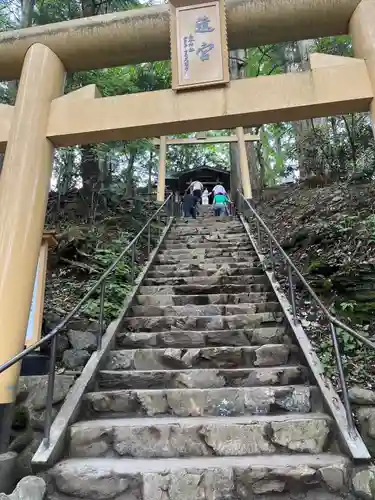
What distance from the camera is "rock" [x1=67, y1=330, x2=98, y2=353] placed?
3.90 meters

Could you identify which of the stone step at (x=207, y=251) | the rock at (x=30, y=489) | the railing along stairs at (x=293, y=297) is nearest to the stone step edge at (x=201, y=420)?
the railing along stairs at (x=293, y=297)

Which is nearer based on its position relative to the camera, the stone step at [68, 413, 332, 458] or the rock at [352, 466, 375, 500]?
the rock at [352, 466, 375, 500]

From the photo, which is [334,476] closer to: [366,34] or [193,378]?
[193,378]

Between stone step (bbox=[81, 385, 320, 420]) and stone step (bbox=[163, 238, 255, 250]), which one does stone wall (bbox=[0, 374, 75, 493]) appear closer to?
stone step (bbox=[81, 385, 320, 420])

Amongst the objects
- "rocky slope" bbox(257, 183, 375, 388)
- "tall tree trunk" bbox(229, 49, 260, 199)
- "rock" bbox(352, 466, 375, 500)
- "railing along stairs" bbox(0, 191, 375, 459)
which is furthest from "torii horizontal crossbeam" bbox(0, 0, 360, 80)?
"tall tree trunk" bbox(229, 49, 260, 199)

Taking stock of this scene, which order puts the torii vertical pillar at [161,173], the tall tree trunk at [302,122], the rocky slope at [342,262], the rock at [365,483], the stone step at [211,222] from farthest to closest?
the torii vertical pillar at [161,173] < the tall tree trunk at [302,122] < the stone step at [211,222] < the rocky slope at [342,262] < the rock at [365,483]

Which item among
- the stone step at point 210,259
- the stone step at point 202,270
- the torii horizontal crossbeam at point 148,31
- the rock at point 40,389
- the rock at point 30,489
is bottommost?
the rock at point 30,489

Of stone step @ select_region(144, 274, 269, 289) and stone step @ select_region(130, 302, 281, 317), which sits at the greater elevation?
stone step @ select_region(144, 274, 269, 289)

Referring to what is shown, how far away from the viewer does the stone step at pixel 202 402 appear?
3.21 metres

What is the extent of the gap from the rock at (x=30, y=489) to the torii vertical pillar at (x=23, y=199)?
0.51 m

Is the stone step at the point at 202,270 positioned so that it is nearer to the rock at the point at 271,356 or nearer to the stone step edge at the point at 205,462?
the rock at the point at 271,356

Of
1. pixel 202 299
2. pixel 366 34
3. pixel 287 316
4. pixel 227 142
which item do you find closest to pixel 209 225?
pixel 202 299

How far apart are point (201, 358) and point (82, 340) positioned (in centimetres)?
121

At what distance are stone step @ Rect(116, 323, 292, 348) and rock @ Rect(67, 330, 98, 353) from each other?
0.38 meters
